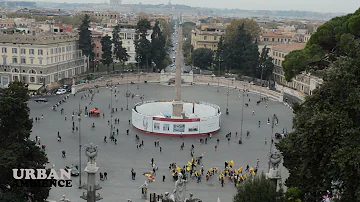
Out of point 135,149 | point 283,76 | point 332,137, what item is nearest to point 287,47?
point 283,76

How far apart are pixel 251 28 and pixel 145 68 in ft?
96.9

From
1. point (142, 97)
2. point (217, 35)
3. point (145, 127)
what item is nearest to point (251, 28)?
point (217, 35)

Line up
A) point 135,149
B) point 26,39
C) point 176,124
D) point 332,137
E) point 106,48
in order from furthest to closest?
point 106,48 → point 26,39 → point 176,124 → point 135,149 → point 332,137

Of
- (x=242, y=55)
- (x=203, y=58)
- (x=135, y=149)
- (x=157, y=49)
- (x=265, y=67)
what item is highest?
(x=157, y=49)

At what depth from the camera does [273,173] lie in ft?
71.4

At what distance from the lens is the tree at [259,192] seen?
1939cm

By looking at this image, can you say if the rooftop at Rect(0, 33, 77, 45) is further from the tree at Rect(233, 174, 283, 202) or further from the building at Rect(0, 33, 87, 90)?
the tree at Rect(233, 174, 283, 202)

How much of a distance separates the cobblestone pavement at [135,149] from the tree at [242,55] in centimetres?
1601

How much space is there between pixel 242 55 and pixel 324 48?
1657 inches

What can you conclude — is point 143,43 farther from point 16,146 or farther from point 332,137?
point 332,137

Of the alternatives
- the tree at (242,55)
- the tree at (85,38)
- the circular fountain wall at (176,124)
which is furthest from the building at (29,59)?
the tree at (242,55)

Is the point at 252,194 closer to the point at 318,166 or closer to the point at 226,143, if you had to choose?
the point at 318,166

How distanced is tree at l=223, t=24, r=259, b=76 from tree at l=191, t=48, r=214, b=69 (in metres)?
5.03

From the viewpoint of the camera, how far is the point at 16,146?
784 inches
